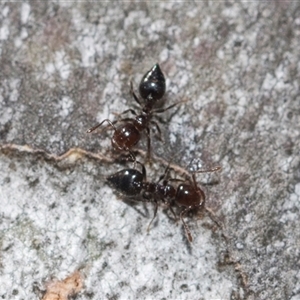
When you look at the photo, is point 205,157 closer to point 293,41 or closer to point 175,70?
point 175,70

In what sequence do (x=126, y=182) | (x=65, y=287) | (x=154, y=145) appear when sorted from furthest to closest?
(x=154, y=145) < (x=126, y=182) < (x=65, y=287)

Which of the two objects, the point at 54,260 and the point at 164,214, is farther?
the point at 164,214

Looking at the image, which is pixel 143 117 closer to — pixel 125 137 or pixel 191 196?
pixel 125 137

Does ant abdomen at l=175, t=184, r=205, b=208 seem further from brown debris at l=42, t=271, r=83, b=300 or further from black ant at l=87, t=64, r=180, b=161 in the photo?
brown debris at l=42, t=271, r=83, b=300

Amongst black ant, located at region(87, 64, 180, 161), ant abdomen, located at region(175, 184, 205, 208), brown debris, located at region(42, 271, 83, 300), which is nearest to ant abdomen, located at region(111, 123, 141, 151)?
black ant, located at region(87, 64, 180, 161)

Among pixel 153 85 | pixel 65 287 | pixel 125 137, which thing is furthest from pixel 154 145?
pixel 65 287

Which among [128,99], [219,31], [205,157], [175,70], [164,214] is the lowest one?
[164,214]

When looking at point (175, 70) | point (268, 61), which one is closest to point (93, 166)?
point (175, 70)
